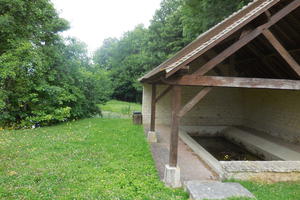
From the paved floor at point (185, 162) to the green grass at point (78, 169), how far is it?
0.27 meters

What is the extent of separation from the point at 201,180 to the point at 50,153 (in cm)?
397

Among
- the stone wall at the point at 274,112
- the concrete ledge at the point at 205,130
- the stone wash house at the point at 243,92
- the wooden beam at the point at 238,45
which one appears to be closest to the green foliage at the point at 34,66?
the stone wash house at the point at 243,92

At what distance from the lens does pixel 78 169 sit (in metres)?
4.52

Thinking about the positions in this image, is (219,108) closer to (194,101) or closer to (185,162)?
(185,162)

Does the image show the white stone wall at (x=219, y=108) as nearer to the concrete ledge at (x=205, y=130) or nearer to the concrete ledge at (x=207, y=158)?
the concrete ledge at (x=205, y=130)

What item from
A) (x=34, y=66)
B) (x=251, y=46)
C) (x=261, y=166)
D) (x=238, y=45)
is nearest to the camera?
(x=238, y=45)

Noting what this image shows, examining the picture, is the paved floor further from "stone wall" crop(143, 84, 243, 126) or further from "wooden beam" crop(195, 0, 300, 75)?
"stone wall" crop(143, 84, 243, 126)

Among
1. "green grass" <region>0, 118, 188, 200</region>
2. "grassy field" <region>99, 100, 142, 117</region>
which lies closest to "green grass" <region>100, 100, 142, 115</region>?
"grassy field" <region>99, 100, 142, 117</region>

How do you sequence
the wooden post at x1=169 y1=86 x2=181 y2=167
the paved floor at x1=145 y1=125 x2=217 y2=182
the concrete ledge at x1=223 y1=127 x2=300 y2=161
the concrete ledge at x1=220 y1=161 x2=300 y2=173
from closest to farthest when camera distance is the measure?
the wooden post at x1=169 y1=86 x2=181 y2=167 < the concrete ledge at x1=220 y1=161 x2=300 y2=173 < the paved floor at x1=145 y1=125 x2=217 y2=182 < the concrete ledge at x1=223 y1=127 x2=300 y2=161

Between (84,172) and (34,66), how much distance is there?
6410mm

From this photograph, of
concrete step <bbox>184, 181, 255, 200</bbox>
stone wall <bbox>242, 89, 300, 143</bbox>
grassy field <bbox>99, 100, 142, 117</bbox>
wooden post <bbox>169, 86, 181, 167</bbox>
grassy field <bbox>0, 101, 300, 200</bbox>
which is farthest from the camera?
grassy field <bbox>99, 100, 142, 117</bbox>

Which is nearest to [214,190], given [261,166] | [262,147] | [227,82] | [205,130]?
[261,166]

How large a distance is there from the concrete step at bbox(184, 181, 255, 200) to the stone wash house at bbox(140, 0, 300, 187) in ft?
1.27

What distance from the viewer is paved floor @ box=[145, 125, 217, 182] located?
14.5ft
